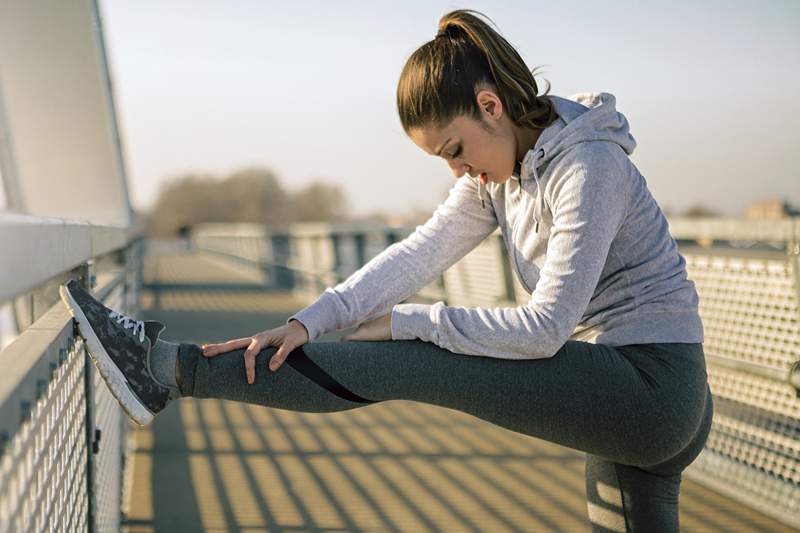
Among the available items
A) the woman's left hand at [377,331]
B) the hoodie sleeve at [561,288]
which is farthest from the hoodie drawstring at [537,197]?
the woman's left hand at [377,331]

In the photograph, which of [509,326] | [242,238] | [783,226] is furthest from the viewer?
[242,238]

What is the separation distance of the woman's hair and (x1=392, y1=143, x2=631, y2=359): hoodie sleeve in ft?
0.76

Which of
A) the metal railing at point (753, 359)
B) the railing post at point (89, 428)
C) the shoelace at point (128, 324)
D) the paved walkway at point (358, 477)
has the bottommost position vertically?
the paved walkway at point (358, 477)

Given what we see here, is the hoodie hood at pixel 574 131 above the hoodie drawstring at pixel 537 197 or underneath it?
above

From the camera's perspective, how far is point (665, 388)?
2.01m

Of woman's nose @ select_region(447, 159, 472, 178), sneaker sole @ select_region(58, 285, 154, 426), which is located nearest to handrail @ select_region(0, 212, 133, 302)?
sneaker sole @ select_region(58, 285, 154, 426)

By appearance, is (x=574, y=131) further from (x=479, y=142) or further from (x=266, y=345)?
(x=266, y=345)

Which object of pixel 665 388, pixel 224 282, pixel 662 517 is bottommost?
pixel 224 282

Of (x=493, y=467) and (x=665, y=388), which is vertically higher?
(x=665, y=388)

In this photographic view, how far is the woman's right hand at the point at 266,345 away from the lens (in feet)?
6.46

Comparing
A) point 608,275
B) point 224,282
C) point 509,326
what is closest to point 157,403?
point 509,326

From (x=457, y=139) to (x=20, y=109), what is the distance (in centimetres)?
585

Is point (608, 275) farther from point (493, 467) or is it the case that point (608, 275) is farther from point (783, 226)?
point (493, 467)

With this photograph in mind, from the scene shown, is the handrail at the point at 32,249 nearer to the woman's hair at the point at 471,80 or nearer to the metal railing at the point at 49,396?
the metal railing at the point at 49,396
